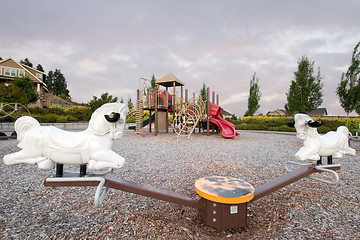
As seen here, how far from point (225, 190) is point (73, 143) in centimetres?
157

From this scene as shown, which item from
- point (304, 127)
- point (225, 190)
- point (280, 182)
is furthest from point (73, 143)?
point (304, 127)

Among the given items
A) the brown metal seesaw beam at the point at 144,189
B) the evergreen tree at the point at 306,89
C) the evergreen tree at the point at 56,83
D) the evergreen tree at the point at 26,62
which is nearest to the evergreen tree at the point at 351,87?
the evergreen tree at the point at 306,89

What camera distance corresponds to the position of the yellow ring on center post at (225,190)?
1.80m

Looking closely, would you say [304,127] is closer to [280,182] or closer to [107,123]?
[280,182]

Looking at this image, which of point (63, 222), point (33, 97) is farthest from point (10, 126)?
point (63, 222)

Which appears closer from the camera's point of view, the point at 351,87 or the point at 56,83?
the point at 351,87

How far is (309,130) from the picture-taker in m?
2.44

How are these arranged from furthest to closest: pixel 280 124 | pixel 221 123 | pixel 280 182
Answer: pixel 280 124 → pixel 221 123 → pixel 280 182

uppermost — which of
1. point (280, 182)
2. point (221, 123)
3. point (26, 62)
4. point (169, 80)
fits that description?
point (26, 62)

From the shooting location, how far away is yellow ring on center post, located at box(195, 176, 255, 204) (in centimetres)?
180

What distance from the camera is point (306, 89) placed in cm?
1825

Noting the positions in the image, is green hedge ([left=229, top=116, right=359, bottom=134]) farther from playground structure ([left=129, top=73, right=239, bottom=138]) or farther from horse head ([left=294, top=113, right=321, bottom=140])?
horse head ([left=294, top=113, right=321, bottom=140])

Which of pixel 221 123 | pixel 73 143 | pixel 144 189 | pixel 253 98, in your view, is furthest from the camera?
pixel 253 98

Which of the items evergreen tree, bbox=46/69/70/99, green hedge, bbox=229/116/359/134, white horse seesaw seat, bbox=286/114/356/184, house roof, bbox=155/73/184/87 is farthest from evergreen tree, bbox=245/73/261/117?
evergreen tree, bbox=46/69/70/99
